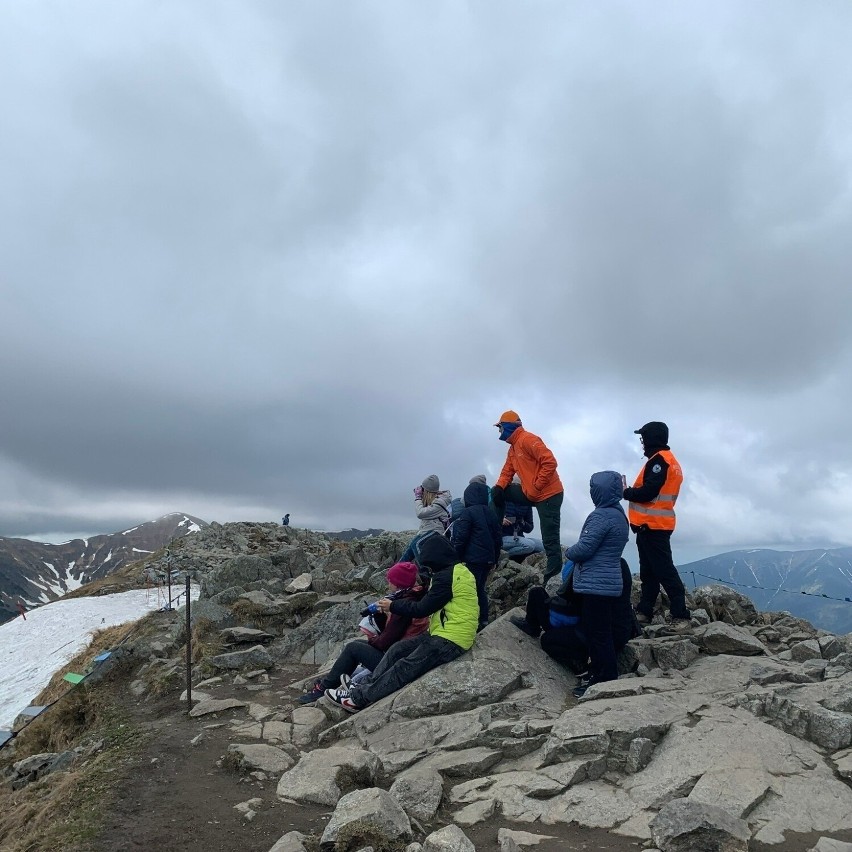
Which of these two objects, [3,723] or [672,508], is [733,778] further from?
[3,723]

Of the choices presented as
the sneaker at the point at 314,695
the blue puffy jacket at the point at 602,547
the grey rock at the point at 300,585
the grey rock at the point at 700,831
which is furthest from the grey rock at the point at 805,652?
the grey rock at the point at 300,585

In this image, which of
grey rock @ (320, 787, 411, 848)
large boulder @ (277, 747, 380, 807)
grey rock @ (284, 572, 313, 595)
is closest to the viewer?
grey rock @ (320, 787, 411, 848)

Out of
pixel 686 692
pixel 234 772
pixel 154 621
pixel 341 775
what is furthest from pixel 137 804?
pixel 154 621

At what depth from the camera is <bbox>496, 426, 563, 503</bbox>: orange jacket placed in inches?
463

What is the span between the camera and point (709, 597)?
13.1m

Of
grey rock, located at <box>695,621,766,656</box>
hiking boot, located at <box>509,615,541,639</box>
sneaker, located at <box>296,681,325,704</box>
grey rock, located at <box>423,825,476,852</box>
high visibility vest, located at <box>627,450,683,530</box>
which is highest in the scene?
high visibility vest, located at <box>627,450,683,530</box>

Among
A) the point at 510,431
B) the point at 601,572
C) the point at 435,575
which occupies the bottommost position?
the point at 601,572

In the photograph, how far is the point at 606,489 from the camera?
9109mm

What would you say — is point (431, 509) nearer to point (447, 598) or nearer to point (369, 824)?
point (447, 598)

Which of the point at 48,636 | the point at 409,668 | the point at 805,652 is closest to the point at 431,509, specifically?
the point at 409,668

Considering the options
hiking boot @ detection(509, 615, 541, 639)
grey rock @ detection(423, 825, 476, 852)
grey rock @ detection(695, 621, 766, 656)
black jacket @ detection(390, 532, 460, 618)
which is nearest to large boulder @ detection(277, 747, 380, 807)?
grey rock @ detection(423, 825, 476, 852)

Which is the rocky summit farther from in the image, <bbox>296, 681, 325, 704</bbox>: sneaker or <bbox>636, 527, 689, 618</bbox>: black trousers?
<bbox>636, 527, 689, 618</bbox>: black trousers

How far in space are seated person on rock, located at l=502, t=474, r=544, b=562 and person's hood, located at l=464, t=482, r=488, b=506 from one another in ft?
11.3

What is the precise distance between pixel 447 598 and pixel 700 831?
15.8 feet
